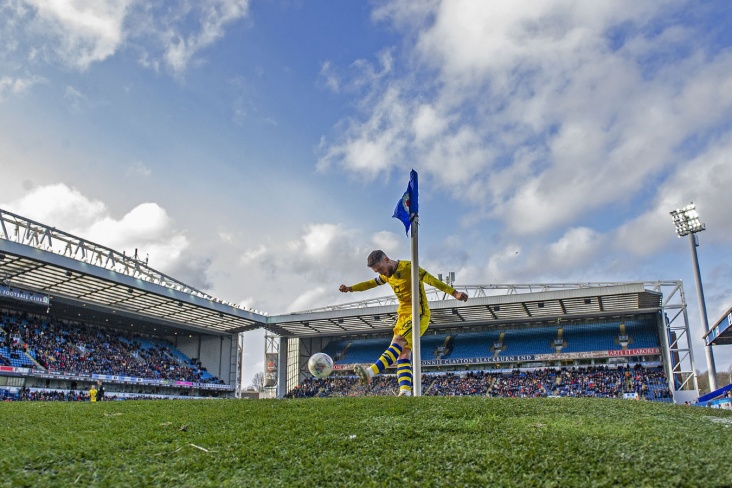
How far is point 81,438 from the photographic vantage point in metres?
6.75

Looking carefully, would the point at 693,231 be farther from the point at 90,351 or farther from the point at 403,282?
the point at 90,351

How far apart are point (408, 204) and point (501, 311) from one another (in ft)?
114

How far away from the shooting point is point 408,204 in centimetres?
1184

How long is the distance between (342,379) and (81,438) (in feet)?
149

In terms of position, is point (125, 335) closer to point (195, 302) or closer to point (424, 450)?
point (195, 302)

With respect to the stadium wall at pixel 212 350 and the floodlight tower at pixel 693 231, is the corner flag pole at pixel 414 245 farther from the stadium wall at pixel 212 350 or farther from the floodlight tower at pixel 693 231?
the stadium wall at pixel 212 350

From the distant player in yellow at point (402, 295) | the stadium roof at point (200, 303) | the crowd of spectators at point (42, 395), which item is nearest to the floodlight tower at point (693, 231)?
the stadium roof at point (200, 303)

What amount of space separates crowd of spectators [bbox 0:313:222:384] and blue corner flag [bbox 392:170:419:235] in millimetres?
33563

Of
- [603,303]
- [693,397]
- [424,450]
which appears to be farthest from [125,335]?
[424,450]

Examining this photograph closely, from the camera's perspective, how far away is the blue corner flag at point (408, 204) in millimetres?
11805

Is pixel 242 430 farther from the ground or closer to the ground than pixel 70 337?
closer to the ground

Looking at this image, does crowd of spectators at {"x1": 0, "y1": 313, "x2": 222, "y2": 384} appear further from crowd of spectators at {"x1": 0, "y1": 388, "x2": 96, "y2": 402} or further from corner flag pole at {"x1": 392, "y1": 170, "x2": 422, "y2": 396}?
corner flag pole at {"x1": 392, "y1": 170, "x2": 422, "y2": 396}

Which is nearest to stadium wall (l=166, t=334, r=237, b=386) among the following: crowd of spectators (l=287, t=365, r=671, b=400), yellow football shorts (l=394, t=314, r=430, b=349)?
crowd of spectators (l=287, t=365, r=671, b=400)

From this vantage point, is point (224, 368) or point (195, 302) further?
point (224, 368)
